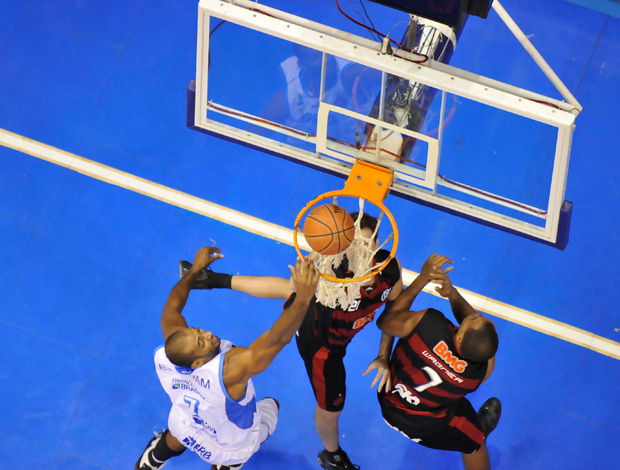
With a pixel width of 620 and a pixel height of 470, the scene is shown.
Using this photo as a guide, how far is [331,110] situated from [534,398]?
3.50 metres

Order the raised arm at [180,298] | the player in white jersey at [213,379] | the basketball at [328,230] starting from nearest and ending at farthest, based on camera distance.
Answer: the basketball at [328,230] → the player in white jersey at [213,379] → the raised arm at [180,298]

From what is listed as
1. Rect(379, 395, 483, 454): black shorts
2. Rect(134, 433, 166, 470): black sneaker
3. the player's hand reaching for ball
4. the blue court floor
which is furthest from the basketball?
Rect(134, 433, 166, 470): black sneaker

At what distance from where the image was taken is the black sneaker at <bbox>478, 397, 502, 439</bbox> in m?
5.71

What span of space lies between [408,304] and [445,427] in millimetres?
1036

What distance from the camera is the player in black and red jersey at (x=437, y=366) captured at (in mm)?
4633

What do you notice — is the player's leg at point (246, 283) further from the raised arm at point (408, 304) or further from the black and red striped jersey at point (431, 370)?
the black and red striped jersey at point (431, 370)

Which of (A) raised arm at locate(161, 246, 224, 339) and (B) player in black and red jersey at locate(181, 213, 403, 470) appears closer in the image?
(B) player in black and red jersey at locate(181, 213, 403, 470)

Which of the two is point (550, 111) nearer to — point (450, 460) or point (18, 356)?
point (450, 460)

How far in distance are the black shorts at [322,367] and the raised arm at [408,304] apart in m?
0.50

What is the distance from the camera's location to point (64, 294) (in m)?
6.49

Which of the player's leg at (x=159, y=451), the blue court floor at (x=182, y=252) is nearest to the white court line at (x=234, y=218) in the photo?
the blue court floor at (x=182, y=252)

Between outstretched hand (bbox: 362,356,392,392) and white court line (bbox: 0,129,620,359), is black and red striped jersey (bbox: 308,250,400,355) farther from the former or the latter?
white court line (bbox: 0,129,620,359)

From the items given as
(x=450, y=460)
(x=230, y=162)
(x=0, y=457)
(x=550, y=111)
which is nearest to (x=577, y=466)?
(x=450, y=460)

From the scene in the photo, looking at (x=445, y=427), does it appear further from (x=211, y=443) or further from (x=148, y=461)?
(x=148, y=461)
